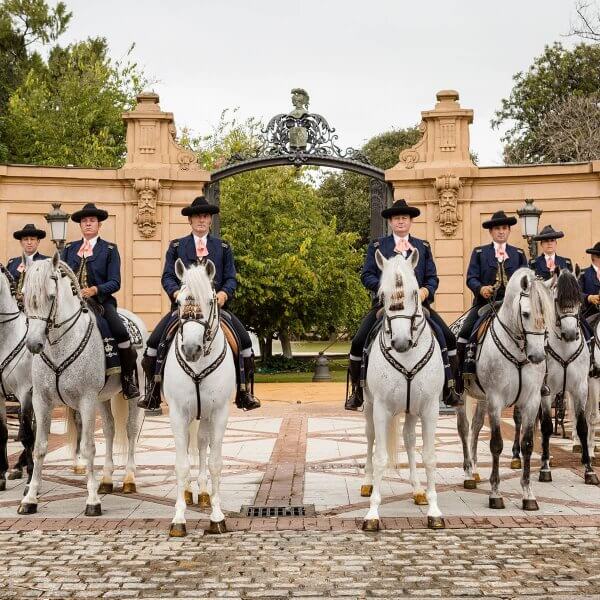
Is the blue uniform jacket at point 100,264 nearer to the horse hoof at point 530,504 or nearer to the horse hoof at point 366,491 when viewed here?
the horse hoof at point 366,491

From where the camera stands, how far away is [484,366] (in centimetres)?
916

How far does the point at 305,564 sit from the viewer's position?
6582 millimetres

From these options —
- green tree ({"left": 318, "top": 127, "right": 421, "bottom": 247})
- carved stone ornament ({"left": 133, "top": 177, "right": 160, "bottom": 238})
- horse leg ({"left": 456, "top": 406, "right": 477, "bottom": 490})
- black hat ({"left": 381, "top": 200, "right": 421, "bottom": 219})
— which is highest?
green tree ({"left": 318, "top": 127, "right": 421, "bottom": 247})

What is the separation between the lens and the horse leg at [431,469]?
786 centimetres

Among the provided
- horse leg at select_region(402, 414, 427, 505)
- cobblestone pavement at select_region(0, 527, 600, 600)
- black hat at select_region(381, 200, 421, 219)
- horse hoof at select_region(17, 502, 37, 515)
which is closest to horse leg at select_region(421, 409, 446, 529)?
cobblestone pavement at select_region(0, 527, 600, 600)

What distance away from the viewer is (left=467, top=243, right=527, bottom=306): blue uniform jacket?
390 inches

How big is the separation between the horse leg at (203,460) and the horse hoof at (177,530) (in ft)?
3.77

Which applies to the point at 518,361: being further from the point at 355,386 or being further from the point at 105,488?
the point at 105,488

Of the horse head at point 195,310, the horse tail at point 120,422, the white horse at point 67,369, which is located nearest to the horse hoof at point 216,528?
the white horse at point 67,369

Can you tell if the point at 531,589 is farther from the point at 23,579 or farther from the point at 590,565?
the point at 23,579

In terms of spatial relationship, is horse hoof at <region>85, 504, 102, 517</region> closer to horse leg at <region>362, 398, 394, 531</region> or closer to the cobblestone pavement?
the cobblestone pavement

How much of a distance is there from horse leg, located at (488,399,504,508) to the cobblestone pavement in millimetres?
1006

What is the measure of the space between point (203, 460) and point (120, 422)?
1.72m

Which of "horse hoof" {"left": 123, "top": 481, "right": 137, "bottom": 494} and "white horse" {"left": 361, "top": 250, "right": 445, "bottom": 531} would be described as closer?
"white horse" {"left": 361, "top": 250, "right": 445, "bottom": 531}
